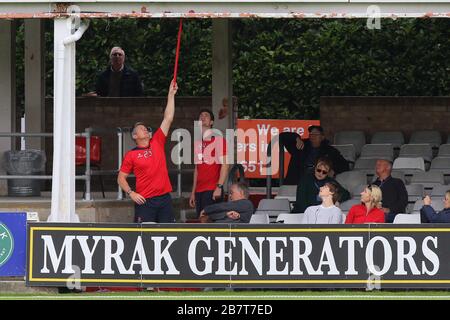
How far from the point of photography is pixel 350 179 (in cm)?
2000

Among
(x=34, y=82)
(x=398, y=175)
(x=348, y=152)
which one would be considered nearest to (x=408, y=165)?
(x=398, y=175)

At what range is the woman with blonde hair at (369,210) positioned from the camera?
56.6 ft

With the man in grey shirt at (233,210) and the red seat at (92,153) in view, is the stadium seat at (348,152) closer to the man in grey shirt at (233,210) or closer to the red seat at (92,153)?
the red seat at (92,153)

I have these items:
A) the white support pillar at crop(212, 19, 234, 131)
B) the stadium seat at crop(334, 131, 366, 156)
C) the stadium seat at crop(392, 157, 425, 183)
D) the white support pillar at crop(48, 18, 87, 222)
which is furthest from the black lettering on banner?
the stadium seat at crop(334, 131, 366, 156)

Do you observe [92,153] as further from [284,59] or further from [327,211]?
[284,59]

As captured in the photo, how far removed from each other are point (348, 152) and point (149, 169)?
4977 mm

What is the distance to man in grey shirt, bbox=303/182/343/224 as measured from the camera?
17312 mm

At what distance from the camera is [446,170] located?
2077 centimetres

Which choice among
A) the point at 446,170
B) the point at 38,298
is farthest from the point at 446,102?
the point at 38,298

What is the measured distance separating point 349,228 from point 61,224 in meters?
3.20

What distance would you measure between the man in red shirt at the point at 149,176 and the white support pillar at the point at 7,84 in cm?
380

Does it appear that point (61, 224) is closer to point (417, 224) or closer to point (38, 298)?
point (38, 298)

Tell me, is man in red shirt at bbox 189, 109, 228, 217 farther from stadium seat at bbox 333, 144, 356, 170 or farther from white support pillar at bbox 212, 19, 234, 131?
stadium seat at bbox 333, 144, 356, 170

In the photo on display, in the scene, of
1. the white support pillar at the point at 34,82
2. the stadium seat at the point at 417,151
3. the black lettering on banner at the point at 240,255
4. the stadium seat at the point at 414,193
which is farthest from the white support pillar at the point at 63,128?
the stadium seat at the point at 417,151
